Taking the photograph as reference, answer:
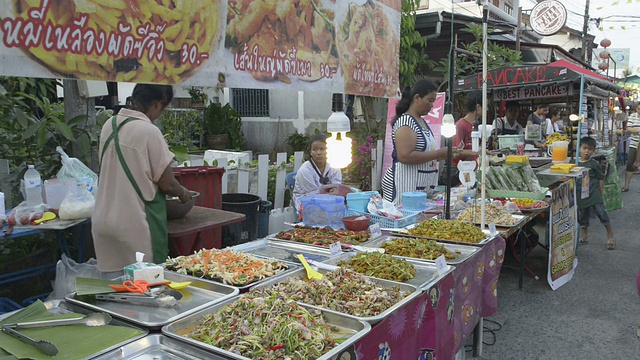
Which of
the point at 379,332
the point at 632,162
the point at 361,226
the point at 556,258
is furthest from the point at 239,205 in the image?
the point at 632,162


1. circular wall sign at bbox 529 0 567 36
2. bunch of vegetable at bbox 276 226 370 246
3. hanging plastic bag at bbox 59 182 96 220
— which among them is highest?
circular wall sign at bbox 529 0 567 36

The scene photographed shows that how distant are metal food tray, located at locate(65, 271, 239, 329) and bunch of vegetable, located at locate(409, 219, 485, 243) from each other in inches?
61.9

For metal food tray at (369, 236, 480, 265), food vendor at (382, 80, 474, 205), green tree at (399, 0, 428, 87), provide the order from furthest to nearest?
green tree at (399, 0, 428, 87), food vendor at (382, 80, 474, 205), metal food tray at (369, 236, 480, 265)

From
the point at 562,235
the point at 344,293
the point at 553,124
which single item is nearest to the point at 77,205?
the point at 344,293

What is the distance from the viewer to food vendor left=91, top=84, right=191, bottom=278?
2.71m

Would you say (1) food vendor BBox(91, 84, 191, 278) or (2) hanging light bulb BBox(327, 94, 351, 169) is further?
(2) hanging light bulb BBox(327, 94, 351, 169)

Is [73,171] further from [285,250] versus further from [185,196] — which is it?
[285,250]

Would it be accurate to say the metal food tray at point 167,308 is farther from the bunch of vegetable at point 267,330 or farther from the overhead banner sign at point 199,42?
the overhead banner sign at point 199,42

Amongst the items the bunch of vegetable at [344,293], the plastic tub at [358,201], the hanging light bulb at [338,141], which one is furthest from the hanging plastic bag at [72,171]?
the bunch of vegetable at [344,293]

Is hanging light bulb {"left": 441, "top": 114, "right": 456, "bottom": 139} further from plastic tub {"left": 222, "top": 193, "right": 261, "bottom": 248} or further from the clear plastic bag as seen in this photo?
the clear plastic bag

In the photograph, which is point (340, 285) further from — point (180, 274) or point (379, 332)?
point (180, 274)

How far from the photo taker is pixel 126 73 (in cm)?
258

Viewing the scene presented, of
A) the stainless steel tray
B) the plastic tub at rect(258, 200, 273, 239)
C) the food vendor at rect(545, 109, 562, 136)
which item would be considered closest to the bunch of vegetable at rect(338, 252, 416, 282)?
the stainless steel tray

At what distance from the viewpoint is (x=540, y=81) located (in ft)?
25.1
